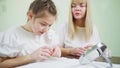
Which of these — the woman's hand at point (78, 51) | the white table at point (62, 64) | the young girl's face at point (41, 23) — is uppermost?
the young girl's face at point (41, 23)

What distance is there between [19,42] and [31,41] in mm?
53

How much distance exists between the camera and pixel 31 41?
854 mm

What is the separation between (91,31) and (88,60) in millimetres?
561

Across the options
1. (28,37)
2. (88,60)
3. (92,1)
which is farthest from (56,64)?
(92,1)

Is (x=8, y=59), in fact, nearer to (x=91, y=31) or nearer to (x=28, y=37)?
(x=28, y=37)

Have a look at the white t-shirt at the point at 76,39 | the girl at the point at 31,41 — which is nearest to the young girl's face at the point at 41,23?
the girl at the point at 31,41

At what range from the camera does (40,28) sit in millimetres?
813

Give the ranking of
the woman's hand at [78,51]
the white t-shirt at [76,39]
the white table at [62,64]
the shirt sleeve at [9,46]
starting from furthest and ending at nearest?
the white t-shirt at [76,39] → the woman's hand at [78,51] → the shirt sleeve at [9,46] → the white table at [62,64]

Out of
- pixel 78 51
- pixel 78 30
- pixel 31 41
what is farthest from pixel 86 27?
pixel 31 41

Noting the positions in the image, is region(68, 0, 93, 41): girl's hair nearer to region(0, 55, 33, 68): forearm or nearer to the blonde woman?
the blonde woman

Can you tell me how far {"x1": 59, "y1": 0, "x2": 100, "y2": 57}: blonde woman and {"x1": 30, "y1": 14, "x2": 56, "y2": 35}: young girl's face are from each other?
1.30 ft

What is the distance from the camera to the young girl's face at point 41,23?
0.80 meters

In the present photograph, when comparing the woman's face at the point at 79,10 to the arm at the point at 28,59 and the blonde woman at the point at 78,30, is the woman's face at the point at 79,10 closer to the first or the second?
the blonde woman at the point at 78,30

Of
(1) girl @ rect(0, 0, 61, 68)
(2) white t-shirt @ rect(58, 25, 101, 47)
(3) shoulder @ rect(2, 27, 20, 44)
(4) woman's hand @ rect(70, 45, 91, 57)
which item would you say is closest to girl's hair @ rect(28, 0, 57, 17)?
(1) girl @ rect(0, 0, 61, 68)
